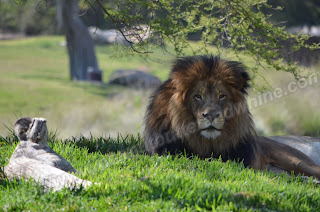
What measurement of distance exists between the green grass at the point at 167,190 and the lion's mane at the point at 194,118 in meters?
0.29

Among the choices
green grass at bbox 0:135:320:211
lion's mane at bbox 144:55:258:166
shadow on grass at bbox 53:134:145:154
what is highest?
lion's mane at bbox 144:55:258:166

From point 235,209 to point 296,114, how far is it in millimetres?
11035

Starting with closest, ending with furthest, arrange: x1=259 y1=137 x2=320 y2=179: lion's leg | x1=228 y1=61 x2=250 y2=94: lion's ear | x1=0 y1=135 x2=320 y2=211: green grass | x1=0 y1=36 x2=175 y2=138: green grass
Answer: x1=0 y1=135 x2=320 y2=211: green grass
x1=228 y1=61 x2=250 y2=94: lion's ear
x1=259 y1=137 x2=320 y2=179: lion's leg
x1=0 y1=36 x2=175 y2=138: green grass

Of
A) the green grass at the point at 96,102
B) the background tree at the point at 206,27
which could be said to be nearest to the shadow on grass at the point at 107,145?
the green grass at the point at 96,102

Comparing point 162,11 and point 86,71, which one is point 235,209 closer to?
point 162,11

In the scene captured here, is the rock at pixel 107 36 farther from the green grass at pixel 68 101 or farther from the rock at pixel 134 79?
the rock at pixel 134 79

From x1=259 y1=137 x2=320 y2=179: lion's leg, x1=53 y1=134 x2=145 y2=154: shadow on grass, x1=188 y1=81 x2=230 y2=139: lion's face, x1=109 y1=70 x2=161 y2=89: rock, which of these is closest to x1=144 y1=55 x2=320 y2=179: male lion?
x1=188 y1=81 x2=230 y2=139: lion's face

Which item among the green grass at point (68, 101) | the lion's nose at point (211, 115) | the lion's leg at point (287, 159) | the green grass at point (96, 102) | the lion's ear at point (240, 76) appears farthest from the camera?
the green grass at point (68, 101)

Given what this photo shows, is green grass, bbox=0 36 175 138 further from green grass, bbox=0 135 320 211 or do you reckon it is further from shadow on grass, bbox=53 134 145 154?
green grass, bbox=0 135 320 211

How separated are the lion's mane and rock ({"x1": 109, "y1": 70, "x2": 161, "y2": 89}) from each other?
529 inches

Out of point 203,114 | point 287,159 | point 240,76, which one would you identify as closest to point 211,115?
point 203,114

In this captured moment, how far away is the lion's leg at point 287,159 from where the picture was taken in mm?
6324

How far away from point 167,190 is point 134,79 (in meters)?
17.6

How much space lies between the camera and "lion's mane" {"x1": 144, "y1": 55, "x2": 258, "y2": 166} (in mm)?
5602
